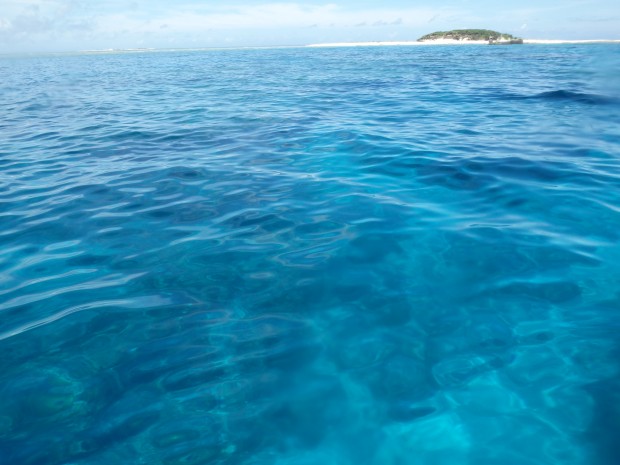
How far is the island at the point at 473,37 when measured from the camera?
7180 centimetres

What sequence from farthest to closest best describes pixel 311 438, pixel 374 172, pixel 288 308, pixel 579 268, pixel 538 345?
pixel 374 172 → pixel 579 268 → pixel 288 308 → pixel 538 345 → pixel 311 438

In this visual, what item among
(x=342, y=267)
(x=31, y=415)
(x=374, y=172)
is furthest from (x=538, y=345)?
(x=374, y=172)

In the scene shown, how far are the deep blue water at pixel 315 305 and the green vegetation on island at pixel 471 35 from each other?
3109 inches

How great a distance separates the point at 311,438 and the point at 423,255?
9.22ft

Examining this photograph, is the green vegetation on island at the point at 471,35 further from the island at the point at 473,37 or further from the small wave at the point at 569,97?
the small wave at the point at 569,97

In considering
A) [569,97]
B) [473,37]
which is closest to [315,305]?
[569,97]

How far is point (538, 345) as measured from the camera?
3.68m

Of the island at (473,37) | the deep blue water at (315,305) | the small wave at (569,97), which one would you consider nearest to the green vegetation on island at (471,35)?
the island at (473,37)

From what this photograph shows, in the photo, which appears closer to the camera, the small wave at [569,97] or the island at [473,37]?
the small wave at [569,97]

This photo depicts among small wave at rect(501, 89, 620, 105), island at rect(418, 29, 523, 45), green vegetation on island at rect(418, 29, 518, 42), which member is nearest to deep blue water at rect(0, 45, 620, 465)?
small wave at rect(501, 89, 620, 105)

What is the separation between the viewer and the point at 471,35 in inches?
3265

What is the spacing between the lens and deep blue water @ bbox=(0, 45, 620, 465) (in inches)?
117

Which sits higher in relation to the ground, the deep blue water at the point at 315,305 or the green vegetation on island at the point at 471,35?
the green vegetation on island at the point at 471,35

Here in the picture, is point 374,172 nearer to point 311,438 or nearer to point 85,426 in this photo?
point 311,438
